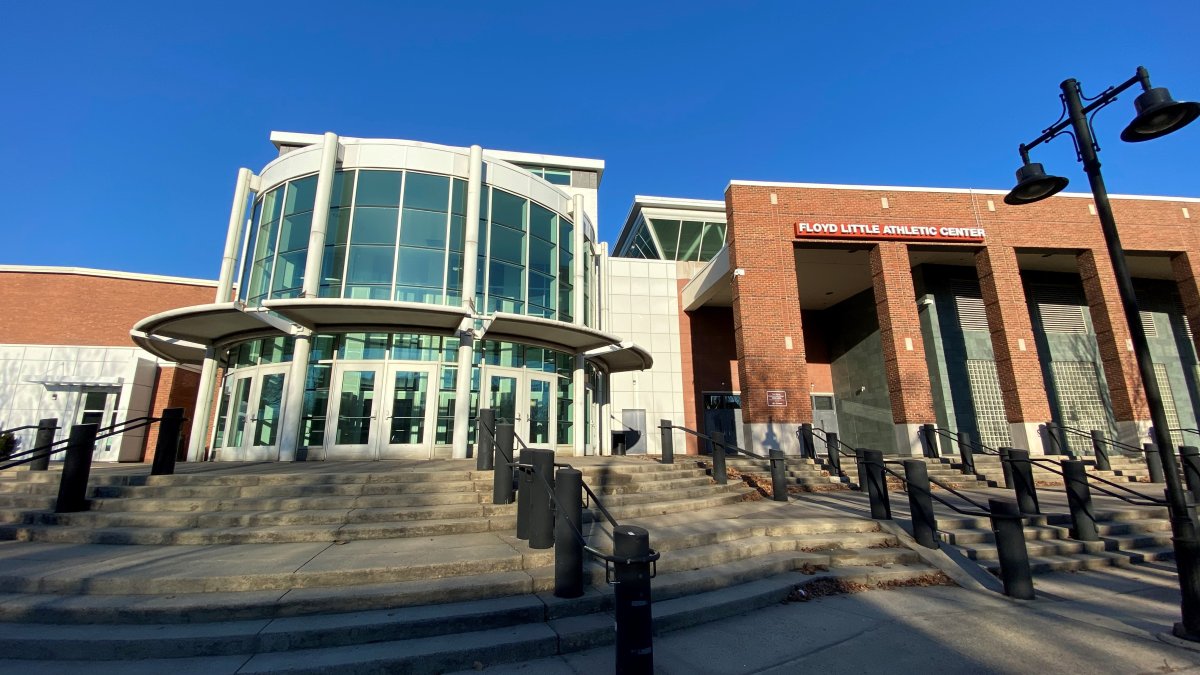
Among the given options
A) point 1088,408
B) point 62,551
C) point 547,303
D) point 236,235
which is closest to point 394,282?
point 547,303

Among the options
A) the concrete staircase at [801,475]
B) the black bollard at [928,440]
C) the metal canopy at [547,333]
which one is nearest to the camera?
the concrete staircase at [801,475]

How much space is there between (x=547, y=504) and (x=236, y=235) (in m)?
14.5

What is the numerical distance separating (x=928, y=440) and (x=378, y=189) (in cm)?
1850

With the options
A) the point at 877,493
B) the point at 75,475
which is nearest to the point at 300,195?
the point at 75,475

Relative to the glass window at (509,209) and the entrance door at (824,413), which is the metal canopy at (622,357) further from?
the entrance door at (824,413)

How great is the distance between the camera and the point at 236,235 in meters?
14.4

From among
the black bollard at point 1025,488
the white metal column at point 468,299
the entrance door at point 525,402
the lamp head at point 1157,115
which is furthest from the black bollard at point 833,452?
the white metal column at point 468,299

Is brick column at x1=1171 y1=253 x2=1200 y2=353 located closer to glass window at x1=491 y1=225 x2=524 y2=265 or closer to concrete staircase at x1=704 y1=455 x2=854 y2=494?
concrete staircase at x1=704 y1=455 x2=854 y2=494

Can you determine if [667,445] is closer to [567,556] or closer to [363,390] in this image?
[567,556]

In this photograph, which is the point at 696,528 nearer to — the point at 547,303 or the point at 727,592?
the point at 727,592

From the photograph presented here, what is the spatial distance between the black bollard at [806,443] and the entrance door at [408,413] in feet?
35.8

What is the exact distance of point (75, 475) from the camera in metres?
6.70

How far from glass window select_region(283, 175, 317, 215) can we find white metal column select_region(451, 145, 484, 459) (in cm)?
438

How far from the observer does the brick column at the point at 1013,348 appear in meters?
16.5
